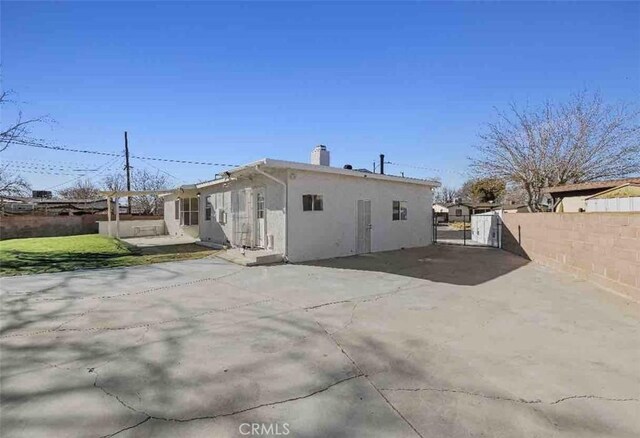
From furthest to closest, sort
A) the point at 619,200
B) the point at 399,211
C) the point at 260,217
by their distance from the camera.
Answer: the point at 399,211 < the point at 260,217 < the point at 619,200

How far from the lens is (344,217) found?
1191 centimetres

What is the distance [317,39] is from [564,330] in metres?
9.17

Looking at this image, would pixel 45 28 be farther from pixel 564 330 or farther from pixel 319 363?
pixel 564 330

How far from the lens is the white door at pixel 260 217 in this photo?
1144cm

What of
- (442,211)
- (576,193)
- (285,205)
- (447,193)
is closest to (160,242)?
(285,205)

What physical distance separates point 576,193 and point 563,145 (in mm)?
4529

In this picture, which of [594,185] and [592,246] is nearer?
[592,246]

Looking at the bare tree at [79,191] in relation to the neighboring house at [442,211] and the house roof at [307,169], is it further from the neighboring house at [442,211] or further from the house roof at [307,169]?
the neighboring house at [442,211]

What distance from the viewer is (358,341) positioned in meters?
4.09

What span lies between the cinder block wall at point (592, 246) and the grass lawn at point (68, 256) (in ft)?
36.1

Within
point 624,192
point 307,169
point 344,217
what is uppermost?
point 307,169

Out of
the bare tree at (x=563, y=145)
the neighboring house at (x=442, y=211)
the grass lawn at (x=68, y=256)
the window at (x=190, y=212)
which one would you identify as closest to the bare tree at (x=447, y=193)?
the neighboring house at (x=442, y=211)

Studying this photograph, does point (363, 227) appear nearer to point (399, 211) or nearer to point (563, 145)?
point (399, 211)

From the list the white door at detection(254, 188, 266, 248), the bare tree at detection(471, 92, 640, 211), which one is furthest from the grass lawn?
the bare tree at detection(471, 92, 640, 211)
